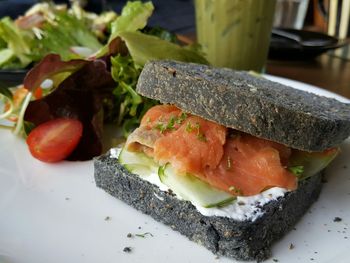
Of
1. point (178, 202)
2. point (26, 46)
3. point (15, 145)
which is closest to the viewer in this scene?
point (178, 202)

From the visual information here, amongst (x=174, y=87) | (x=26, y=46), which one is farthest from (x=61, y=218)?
(x=26, y=46)

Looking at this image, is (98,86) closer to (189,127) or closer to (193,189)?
(189,127)

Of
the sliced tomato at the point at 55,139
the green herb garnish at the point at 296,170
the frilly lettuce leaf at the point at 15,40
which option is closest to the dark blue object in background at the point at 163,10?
the frilly lettuce leaf at the point at 15,40

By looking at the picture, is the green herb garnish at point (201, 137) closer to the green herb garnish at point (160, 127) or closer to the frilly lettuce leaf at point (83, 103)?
the green herb garnish at point (160, 127)

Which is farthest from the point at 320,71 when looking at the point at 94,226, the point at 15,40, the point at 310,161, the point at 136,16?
the point at 94,226

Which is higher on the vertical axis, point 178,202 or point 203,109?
point 203,109

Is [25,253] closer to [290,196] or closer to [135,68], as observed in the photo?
[290,196]
